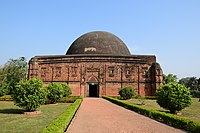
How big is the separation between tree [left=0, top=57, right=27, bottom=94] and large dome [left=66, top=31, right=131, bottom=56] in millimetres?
9738

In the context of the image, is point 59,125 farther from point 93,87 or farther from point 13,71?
point 13,71

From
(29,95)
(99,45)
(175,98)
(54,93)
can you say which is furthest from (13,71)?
(175,98)

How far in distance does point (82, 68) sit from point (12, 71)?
14090mm

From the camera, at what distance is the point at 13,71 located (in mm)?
34406

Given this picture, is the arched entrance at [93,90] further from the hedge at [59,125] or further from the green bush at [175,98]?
the hedge at [59,125]

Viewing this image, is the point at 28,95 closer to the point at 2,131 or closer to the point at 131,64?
the point at 2,131

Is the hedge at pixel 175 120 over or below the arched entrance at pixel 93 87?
below

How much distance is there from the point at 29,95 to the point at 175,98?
771 cm

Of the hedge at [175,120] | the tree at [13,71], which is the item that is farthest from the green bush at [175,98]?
the tree at [13,71]

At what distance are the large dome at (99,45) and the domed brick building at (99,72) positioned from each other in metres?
2.79

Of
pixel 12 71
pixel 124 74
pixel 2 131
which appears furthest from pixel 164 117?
pixel 12 71

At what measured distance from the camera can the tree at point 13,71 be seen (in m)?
32.7

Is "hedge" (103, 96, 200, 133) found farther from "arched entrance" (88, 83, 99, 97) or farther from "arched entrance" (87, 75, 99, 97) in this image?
"arched entrance" (88, 83, 99, 97)

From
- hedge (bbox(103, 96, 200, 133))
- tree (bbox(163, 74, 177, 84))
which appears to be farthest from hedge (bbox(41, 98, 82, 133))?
tree (bbox(163, 74, 177, 84))
